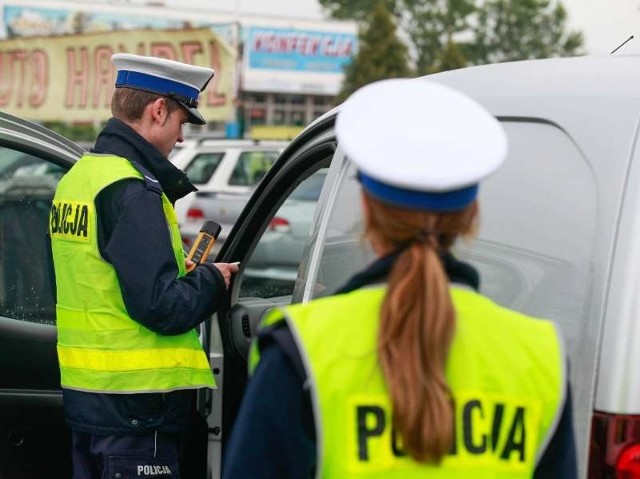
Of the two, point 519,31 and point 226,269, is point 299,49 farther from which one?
point 226,269

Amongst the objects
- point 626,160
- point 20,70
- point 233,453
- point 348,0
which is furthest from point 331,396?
point 348,0

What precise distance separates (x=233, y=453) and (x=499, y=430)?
15.8 inches

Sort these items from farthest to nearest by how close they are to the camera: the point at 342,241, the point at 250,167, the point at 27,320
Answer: the point at 250,167, the point at 27,320, the point at 342,241

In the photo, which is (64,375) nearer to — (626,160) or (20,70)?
(626,160)

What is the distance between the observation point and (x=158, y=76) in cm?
285

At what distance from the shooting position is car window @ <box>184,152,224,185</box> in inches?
488

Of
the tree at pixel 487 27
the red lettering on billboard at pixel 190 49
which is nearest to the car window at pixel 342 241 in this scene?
the red lettering on billboard at pixel 190 49

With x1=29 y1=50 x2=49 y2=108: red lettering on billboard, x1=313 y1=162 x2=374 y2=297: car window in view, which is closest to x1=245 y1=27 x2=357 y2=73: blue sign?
A: x1=29 y1=50 x2=49 y2=108: red lettering on billboard

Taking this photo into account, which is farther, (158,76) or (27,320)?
(27,320)

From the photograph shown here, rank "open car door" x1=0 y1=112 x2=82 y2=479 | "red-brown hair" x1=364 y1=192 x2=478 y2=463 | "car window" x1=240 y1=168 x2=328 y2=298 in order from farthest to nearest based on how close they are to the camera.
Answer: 1. "car window" x1=240 y1=168 x2=328 y2=298
2. "open car door" x1=0 y1=112 x2=82 y2=479
3. "red-brown hair" x1=364 y1=192 x2=478 y2=463

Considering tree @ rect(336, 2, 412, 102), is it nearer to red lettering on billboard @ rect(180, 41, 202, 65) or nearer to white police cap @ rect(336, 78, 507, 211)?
red lettering on billboard @ rect(180, 41, 202, 65)

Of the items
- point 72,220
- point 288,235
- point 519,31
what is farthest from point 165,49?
point 519,31

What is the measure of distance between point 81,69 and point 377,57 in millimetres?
20871

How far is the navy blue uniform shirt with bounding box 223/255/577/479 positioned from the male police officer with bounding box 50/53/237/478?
1.15m
